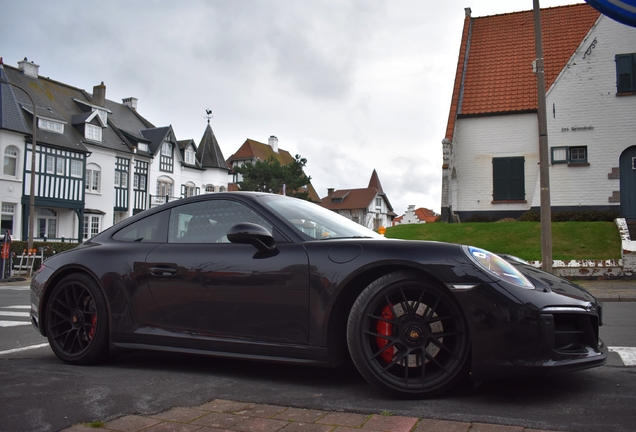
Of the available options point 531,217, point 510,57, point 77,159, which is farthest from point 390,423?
point 77,159

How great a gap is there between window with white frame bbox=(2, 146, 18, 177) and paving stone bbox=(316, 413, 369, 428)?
116 ft

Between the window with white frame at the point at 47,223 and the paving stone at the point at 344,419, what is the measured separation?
37.9m

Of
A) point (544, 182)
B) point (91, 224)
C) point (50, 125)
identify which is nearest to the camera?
point (544, 182)

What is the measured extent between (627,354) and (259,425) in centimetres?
331

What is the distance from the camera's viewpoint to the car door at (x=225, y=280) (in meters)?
3.61

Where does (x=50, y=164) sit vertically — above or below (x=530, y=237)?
above

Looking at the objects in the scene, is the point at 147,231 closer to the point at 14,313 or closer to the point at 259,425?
the point at 259,425

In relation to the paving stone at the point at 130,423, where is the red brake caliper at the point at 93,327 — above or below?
above

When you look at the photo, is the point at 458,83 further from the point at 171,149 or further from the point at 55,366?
the point at 171,149

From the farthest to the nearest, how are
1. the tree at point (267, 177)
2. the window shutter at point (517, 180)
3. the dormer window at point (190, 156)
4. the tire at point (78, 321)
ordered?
the tree at point (267, 177) < the dormer window at point (190, 156) < the window shutter at point (517, 180) < the tire at point (78, 321)

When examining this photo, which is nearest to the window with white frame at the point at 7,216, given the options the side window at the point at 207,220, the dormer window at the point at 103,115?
the dormer window at the point at 103,115

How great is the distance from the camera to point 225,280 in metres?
3.83

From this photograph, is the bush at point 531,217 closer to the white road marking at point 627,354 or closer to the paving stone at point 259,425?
the white road marking at point 627,354

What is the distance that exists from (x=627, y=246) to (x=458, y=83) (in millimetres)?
12452
